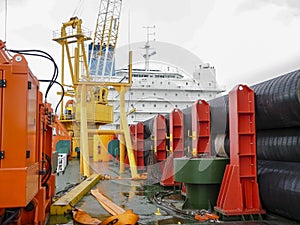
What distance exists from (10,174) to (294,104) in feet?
12.9

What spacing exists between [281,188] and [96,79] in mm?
10273

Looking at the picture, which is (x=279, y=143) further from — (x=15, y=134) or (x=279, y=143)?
(x=15, y=134)

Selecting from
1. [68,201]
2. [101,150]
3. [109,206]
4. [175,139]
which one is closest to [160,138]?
[175,139]

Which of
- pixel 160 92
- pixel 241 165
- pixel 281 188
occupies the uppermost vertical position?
pixel 160 92

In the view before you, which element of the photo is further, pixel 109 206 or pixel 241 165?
pixel 109 206

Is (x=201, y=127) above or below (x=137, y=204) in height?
above

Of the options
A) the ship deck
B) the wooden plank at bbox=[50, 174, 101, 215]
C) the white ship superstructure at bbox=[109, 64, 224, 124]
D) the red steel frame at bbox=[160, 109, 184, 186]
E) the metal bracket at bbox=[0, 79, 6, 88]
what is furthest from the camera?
the white ship superstructure at bbox=[109, 64, 224, 124]

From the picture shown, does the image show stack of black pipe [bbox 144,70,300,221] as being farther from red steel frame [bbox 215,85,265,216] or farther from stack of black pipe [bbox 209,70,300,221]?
red steel frame [bbox 215,85,265,216]

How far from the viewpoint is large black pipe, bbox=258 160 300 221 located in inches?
198

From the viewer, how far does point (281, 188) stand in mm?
5312

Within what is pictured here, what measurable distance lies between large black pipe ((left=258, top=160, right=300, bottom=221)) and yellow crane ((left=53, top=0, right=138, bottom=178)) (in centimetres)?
754

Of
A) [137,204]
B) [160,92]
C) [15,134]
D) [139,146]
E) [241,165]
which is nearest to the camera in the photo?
[15,134]

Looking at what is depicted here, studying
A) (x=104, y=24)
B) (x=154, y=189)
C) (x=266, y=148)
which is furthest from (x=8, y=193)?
(x=104, y=24)

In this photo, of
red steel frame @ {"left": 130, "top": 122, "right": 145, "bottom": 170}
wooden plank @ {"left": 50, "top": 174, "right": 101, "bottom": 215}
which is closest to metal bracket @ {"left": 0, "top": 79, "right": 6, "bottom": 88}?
wooden plank @ {"left": 50, "top": 174, "right": 101, "bottom": 215}
